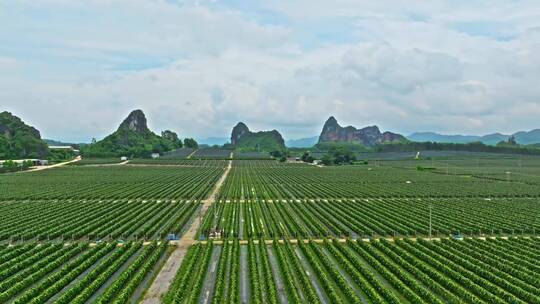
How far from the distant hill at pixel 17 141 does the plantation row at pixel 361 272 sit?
145 m

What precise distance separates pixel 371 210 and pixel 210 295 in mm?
33793

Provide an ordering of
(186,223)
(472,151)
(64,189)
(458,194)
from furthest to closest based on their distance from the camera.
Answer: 1. (472,151)
2. (64,189)
3. (458,194)
4. (186,223)

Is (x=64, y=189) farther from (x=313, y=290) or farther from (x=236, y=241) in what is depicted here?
(x=313, y=290)

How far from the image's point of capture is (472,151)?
18662 centimetres

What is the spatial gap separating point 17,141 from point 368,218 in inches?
6021

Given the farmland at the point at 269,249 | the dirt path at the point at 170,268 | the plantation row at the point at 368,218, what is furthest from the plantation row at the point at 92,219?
the plantation row at the point at 368,218

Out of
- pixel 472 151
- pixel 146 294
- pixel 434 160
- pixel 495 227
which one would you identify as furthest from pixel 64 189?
pixel 472 151

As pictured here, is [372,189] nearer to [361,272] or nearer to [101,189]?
[361,272]

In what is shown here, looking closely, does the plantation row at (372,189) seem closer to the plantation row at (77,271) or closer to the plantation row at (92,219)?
the plantation row at (92,219)

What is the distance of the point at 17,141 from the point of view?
15475 centimetres

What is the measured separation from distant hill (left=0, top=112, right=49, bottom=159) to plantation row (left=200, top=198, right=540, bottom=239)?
127 metres

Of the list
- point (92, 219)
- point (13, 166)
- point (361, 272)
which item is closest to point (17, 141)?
point (13, 166)

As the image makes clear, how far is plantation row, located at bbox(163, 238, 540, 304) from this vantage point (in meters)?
24.7

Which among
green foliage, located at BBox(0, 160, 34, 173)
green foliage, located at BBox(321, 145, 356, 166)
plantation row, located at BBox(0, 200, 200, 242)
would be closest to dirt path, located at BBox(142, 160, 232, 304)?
plantation row, located at BBox(0, 200, 200, 242)
